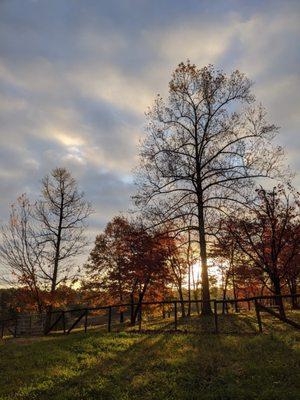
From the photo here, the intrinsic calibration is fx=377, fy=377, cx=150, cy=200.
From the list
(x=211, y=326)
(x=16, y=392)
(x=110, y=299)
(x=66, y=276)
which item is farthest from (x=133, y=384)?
(x=110, y=299)

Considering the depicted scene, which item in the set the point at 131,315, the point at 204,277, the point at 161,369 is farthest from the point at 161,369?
the point at 131,315

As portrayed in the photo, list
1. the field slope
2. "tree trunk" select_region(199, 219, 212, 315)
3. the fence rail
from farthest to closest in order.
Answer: "tree trunk" select_region(199, 219, 212, 315), the fence rail, the field slope

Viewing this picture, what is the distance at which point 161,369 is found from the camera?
1016 centimetres

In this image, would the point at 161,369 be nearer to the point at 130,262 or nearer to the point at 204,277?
the point at 204,277

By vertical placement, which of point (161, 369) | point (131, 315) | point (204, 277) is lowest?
point (161, 369)

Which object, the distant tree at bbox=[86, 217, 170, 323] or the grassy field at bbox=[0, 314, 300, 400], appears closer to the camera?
the grassy field at bbox=[0, 314, 300, 400]

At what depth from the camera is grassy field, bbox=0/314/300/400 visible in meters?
8.29

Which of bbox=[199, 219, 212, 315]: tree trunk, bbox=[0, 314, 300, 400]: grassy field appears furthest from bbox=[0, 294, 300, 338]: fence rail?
bbox=[0, 314, 300, 400]: grassy field

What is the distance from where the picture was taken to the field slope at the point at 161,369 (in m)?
8.28

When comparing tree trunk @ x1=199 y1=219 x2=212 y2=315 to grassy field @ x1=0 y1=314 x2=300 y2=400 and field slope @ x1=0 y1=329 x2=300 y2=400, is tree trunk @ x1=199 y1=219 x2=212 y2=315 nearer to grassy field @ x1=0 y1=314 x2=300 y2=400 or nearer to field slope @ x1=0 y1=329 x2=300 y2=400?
grassy field @ x1=0 y1=314 x2=300 y2=400

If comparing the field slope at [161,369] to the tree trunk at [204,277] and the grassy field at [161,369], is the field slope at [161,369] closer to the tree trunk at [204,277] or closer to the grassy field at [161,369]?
the grassy field at [161,369]

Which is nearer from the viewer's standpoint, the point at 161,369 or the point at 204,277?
the point at 161,369

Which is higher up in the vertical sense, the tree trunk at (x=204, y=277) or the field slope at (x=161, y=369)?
the tree trunk at (x=204, y=277)

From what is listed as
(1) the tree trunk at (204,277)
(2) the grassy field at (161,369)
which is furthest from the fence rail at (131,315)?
(2) the grassy field at (161,369)
